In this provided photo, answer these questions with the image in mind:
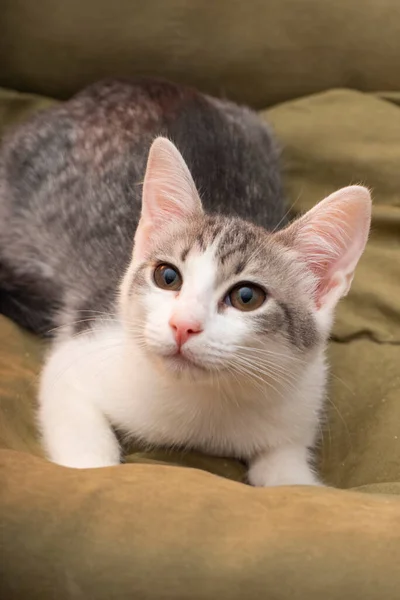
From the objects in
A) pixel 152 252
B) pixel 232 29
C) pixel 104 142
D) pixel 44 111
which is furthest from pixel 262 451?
pixel 232 29

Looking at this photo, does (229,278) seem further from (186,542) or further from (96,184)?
(96,184)

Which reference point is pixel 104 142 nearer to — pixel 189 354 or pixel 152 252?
pixel 152 252

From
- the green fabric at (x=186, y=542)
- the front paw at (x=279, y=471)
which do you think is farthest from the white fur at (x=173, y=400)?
the green fabric at (x=186, y=542)

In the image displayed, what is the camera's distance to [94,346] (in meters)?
1.57

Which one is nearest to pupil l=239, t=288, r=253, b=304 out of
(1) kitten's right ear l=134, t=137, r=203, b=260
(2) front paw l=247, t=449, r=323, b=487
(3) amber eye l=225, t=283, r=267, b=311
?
(3) amber eye l=225, t=283, r=267, b=311

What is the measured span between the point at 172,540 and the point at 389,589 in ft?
0.96

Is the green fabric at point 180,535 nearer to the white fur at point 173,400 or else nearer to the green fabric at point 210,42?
the white fur at point 173,400

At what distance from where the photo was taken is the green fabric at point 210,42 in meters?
2.22

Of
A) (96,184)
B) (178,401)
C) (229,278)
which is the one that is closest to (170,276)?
(229,278)

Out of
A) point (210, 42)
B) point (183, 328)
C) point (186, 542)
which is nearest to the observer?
point (186, 542)

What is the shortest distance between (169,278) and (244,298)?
15cm

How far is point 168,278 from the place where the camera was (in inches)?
52.1

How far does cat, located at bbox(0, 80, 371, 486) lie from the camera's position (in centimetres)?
128

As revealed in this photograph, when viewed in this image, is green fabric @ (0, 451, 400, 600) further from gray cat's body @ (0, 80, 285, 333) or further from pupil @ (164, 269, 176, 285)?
gray cat's body @ (0, 80, 285, 333)
